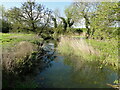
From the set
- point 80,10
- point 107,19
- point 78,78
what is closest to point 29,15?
point 80,10

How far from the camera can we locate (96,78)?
4352 mm

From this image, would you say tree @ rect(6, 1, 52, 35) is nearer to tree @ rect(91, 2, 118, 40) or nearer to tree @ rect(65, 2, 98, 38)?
tree @ rect(65, 2, 98, 38)

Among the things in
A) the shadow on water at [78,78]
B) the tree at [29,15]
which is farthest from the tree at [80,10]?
the shadow on water at [78,78]

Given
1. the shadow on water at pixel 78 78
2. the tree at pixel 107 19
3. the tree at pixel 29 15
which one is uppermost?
the tree at pixel 29 15

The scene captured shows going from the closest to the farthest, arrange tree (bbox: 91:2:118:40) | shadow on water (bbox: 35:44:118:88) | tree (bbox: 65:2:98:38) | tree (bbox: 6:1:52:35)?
tree (bbox: 91:2:118:40) < shadow on water (bbox: 35:44:118:88) < tree (bbox: 65:2:98:38) < tree (bbox: 6:1:52:35)

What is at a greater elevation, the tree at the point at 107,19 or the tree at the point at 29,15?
the tree at the point at 29,15

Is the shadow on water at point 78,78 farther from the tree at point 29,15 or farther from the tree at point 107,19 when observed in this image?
the tree at point 29,15

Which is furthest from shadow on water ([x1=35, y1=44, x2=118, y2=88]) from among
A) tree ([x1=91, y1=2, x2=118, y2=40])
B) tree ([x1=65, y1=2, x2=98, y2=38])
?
tree ([x1=65, y1=2, x2=98, y2=38])

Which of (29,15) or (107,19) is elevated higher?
(29,15)

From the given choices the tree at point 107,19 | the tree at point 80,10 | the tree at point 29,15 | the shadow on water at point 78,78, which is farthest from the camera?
the tree at point 29,15

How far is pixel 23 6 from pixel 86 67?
497 inches

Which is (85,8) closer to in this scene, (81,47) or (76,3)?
(76,3)

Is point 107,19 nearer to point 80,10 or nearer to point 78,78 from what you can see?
point 78,78

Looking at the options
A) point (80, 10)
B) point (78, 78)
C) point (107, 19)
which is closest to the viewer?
point (107, 19)
